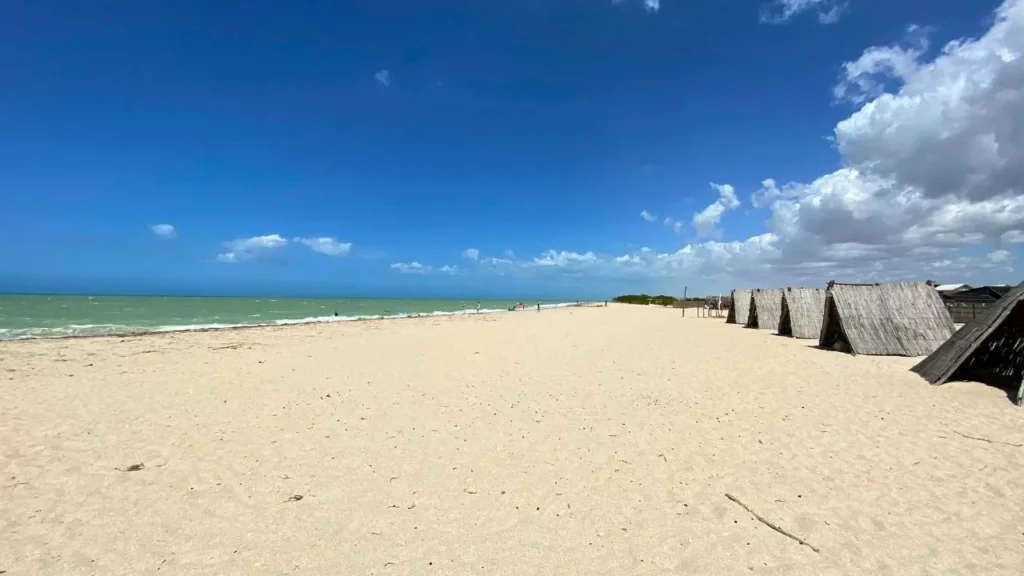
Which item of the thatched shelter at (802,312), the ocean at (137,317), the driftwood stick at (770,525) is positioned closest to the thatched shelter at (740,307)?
the thatched shelter at (802,312)

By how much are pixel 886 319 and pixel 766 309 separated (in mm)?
8813

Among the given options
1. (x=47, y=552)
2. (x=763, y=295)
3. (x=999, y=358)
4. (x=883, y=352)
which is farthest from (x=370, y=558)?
(x=763, y=295)

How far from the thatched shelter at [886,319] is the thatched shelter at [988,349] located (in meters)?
3.26

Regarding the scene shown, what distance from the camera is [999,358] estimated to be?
337 inches

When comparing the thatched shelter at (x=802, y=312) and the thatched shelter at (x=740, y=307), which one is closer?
the thatched shelter at (x=802, y=312)

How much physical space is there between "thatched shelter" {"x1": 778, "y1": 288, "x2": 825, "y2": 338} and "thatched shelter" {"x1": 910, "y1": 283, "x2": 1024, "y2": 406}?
25.7ft

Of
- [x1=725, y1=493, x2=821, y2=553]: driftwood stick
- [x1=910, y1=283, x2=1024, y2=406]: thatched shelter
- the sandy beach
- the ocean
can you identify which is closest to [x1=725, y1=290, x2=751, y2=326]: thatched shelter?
[x1=910, y1=283, x2=1024, y2=406]: thatched shelter

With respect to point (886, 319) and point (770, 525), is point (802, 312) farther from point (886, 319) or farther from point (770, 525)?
point (770, 525)

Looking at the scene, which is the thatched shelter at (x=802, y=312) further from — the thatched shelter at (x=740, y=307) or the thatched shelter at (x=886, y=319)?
the thatched shelter at (x=740, y=307)

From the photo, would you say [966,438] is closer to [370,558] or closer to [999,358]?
[999,358]

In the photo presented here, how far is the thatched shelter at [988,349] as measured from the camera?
773 centimetres

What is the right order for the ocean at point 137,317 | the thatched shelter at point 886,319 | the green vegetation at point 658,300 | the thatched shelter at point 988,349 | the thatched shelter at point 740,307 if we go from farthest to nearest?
1. the green vegetation at point 658,300
2. the thatched shelter at point 740,307
3. the ocean at point 137,317
4. the thatched shelter at point 886,319
5. the thatched shelter at point 988,349

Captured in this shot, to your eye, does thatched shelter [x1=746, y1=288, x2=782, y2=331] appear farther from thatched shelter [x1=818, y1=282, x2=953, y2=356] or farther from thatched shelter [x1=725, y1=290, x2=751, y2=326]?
thatched shelter [x1=818, y1=282, x2=953, y2=356]

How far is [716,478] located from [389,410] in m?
4.70
